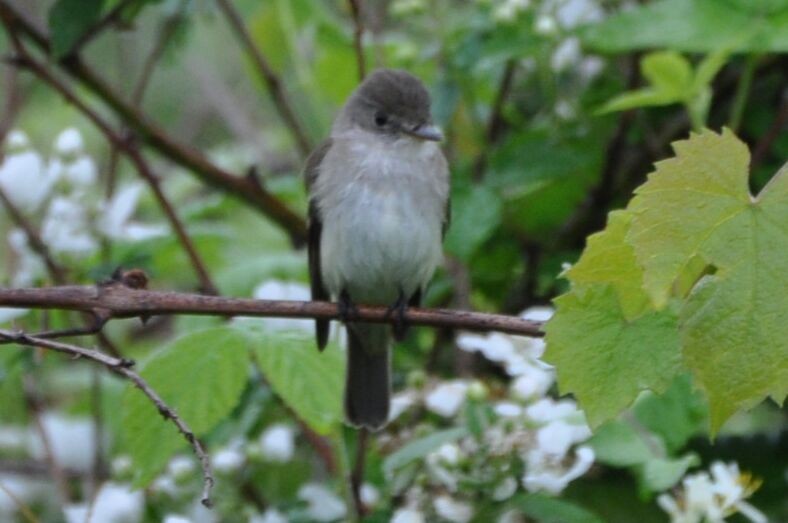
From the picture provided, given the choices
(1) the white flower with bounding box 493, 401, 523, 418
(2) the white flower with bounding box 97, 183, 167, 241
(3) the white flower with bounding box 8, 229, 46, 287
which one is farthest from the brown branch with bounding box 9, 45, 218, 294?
(1) the white flower with bounding box 493, 401, 523, 418

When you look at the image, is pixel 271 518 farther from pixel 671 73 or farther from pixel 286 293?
pixel 671 73

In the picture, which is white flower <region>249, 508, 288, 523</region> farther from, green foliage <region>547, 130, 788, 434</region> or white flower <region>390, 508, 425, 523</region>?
green foliage <region>547, 130, 788, 434</region>

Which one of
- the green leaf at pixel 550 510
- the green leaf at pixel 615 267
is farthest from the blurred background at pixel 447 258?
the green leaf at pixel 615 267

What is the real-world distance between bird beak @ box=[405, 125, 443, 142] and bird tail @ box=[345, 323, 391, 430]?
0.47m

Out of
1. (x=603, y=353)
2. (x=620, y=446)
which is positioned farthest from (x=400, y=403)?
(x=603, y=353)

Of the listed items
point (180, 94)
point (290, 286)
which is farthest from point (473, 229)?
point (180, 94)

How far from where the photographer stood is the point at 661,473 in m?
2.41

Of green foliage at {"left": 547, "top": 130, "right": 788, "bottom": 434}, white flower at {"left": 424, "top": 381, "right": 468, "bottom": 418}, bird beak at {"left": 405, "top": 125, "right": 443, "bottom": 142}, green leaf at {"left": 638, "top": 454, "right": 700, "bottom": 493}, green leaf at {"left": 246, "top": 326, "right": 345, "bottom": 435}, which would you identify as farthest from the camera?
bird beak at {"left": 405, "top": 125, "right": 443, "bottom": 142}

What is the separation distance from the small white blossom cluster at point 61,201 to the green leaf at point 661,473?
1.38 metres

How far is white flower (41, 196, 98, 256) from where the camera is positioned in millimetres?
3135

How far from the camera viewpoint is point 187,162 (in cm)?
346

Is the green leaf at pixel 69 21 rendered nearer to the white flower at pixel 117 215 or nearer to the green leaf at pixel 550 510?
the white flower at pixel 117 215

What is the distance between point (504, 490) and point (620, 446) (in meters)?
0.24

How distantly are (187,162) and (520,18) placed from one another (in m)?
0.87
